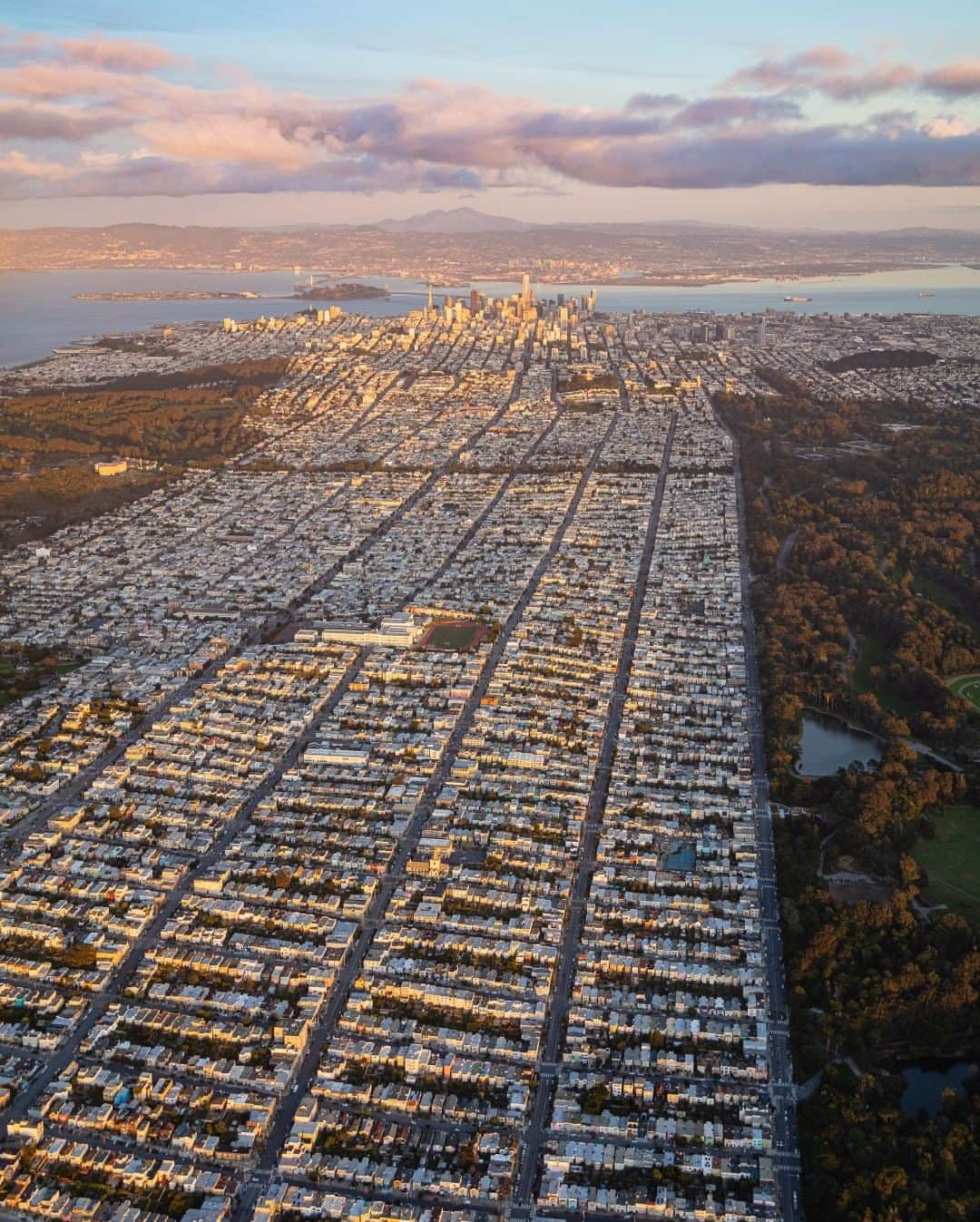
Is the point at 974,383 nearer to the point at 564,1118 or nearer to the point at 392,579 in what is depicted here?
the point at 392,579

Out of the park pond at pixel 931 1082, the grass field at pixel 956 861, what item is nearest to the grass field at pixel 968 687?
the grass field at pixel 956 861

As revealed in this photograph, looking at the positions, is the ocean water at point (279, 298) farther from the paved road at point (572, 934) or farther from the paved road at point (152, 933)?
the paved road at point (572, 934)

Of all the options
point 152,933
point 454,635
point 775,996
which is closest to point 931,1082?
point 775,996

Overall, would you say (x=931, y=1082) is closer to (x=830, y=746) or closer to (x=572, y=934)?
(x=572, y=934)

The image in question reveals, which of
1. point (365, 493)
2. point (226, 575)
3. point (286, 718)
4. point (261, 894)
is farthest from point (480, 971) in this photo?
point (365, 493)

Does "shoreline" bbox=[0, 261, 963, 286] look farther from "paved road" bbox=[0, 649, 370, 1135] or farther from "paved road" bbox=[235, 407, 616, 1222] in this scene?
"paved road" bbox=[0, 649, 370, 1135]
